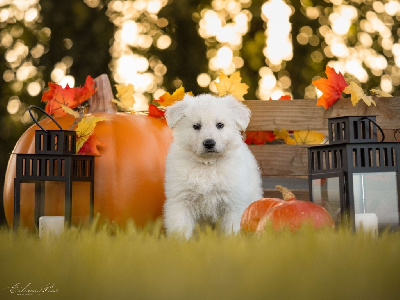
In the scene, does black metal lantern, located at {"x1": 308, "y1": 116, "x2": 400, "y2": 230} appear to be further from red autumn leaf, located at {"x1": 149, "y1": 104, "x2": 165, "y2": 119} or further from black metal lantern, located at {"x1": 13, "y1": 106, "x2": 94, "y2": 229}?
red autumn leaf, located at {"x1": 149, "y1": 104, "x2": 165, "y2": 119}

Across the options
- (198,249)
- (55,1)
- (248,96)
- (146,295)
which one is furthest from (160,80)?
(146,295)

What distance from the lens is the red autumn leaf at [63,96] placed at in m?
3.80

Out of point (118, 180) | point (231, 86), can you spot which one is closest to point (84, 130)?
point (118, 180)

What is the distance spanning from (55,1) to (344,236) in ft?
14.0

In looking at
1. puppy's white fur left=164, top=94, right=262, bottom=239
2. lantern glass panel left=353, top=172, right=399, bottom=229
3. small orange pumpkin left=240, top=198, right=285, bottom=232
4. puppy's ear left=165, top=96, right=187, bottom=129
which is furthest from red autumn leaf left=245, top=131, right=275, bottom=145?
lantern glass panel left=353, top=172, right=399, bottom=229

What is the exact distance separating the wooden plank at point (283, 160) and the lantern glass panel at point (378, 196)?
1237mm

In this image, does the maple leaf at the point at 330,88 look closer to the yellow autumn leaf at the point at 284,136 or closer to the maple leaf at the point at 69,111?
the yellow autumn leaf at the point at 284,136

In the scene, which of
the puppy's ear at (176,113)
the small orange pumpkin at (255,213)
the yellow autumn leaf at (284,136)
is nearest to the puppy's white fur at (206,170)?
the puppy's ear at (176,113)

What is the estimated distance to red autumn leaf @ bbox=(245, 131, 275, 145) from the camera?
14.4 feet

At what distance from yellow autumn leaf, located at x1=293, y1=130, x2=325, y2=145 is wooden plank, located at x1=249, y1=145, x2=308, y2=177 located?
14 cm

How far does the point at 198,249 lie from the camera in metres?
2.17

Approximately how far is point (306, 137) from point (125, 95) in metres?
1.28

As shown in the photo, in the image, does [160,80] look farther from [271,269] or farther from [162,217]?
[271,269]

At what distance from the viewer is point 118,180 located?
3617mm
